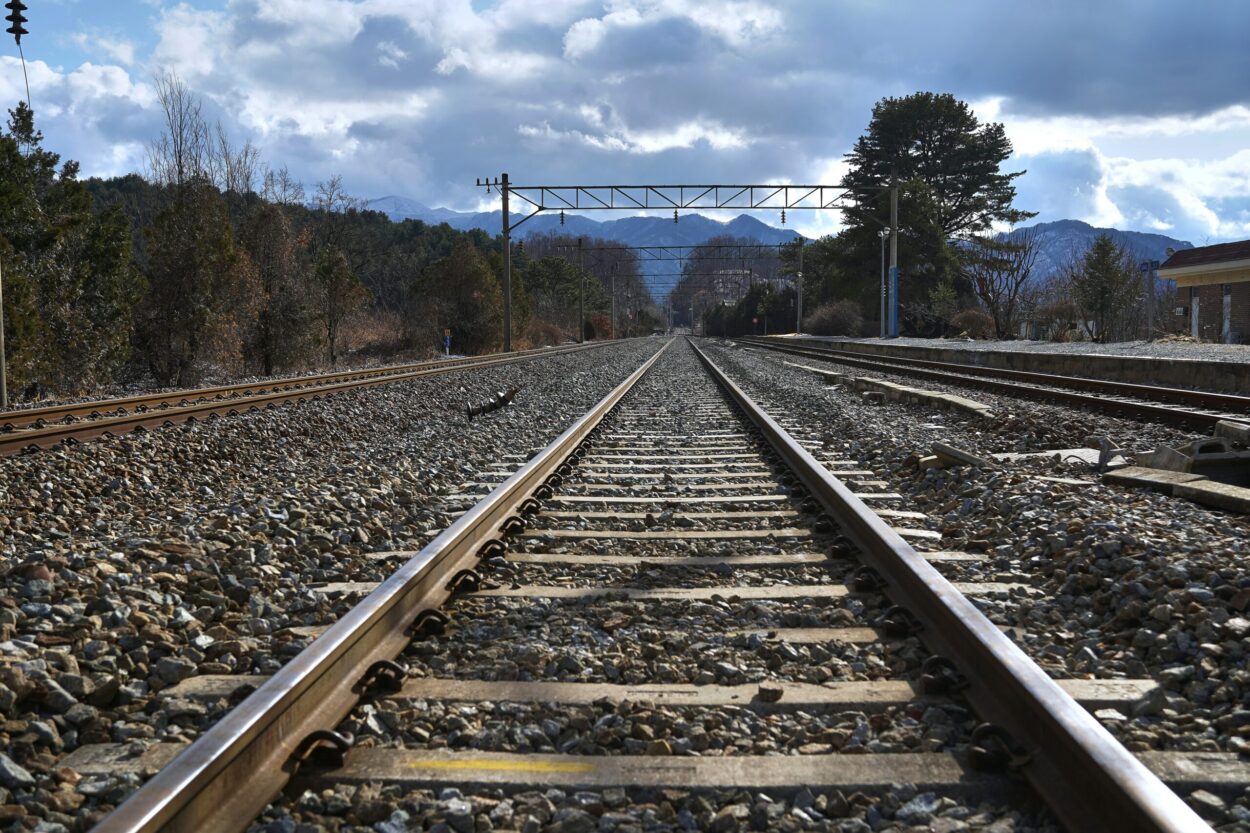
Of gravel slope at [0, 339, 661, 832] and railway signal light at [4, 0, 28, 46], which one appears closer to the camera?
gravel slope at [0, 339, 661, 832]

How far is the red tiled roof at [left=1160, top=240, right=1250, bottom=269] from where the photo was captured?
44.5 m

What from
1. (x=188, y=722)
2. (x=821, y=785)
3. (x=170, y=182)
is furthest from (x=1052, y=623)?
(x=170, y=182)

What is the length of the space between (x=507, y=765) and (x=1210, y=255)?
53.6 metres

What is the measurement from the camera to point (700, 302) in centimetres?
17238

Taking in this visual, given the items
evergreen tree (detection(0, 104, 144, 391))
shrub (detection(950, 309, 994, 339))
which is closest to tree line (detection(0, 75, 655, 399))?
evergreen tree (detection(0, 104, 144, 391))

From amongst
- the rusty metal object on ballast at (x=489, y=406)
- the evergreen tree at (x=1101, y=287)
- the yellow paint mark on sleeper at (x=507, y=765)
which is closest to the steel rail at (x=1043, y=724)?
the yellow paint mark on sleeper at (x=507, y=765)

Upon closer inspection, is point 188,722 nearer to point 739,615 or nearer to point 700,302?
point 739,615

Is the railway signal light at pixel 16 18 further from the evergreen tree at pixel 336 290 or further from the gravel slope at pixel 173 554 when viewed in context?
the evergreen tree at pixel 336 290

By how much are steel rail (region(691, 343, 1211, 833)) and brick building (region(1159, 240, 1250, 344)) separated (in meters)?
44.8

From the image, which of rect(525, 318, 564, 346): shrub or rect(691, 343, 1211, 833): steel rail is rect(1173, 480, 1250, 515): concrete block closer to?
rect(691, 343, 1211, 833): steel rail

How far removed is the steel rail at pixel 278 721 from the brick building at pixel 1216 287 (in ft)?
151

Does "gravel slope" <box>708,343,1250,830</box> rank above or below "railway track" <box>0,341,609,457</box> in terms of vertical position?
below

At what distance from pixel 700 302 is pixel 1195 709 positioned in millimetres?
171241

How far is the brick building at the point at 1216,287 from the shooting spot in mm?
43281
